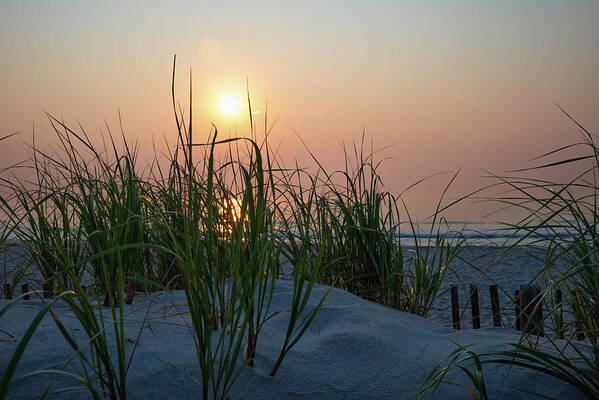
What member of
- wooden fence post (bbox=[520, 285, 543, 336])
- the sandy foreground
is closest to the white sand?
the sandy foreground

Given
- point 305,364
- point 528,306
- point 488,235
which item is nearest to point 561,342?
point 528,306

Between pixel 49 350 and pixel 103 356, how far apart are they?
0.48m

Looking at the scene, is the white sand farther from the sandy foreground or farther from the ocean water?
the ocean water

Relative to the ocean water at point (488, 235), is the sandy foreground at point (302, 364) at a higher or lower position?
lower

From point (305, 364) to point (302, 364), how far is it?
0.04 feet

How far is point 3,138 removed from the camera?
2.14m

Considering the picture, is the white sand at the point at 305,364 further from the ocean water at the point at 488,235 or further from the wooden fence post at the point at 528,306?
the ocean water at the point at 488,235

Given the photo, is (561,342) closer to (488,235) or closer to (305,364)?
(305,364)

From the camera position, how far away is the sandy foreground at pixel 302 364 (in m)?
1.43

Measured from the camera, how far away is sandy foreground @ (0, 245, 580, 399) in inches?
56.4

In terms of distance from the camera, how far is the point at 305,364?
5.38ft

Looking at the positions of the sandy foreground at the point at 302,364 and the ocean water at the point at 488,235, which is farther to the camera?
the ocean water at the point at 488,235

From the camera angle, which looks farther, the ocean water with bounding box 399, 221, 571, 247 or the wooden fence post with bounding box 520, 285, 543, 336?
the ocean water with bounding box 399, 221, 571, 247

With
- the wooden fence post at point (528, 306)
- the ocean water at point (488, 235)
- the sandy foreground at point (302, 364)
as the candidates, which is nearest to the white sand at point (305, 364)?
the sandy foreground at point (302, 364)
